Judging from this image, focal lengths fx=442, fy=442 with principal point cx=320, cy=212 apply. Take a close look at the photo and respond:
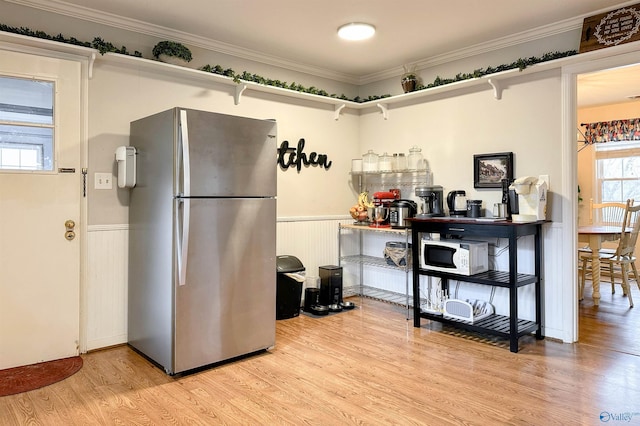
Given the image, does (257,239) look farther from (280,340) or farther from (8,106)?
(8,106)

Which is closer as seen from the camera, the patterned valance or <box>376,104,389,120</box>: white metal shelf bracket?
<box>376,104,389,120</box>: white metal shelf bracket

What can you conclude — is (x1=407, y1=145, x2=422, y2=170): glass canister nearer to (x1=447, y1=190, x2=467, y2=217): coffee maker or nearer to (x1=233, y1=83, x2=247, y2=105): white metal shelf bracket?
(x1=447, y1=190, x2=467, y2=217): coffee maker

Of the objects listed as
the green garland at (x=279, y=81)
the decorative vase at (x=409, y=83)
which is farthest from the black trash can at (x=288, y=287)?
the decorative vase at (x=409, y=83)

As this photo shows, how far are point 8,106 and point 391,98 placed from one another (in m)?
3.27

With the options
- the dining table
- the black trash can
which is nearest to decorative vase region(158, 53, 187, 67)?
the black trash can

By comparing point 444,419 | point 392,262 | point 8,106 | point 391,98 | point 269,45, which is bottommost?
point 444,419

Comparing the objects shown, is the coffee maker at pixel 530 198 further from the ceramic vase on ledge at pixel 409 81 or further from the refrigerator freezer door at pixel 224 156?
the refrigerator freezer door at pixel 224 156

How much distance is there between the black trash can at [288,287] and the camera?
407 cm

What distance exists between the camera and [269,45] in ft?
13.1

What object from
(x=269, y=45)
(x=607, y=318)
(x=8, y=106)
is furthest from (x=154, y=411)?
(x=607, y=318)

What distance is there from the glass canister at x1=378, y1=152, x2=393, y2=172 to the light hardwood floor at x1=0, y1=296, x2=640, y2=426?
184 centimetres

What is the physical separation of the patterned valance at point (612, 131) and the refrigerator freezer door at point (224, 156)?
17.9 ft

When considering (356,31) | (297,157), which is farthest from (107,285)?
(356,31)

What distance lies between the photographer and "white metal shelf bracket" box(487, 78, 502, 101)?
3775 millimetres
